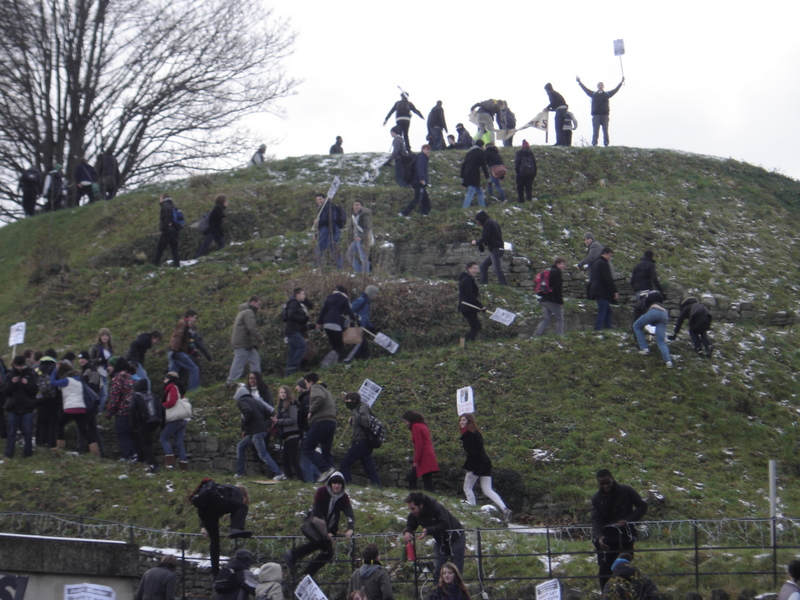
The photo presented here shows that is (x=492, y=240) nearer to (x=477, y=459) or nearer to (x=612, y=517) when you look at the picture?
(x=477, y=459)

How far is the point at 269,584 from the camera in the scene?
371 inches

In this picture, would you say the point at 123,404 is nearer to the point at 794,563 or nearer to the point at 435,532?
the point at 435,532

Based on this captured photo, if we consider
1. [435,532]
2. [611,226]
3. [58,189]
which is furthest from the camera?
[58,189]

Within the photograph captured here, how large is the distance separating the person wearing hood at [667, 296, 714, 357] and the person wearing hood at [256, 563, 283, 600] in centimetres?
995

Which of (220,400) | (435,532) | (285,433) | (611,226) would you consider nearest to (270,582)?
(435,532)

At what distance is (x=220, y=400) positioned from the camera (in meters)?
16.5

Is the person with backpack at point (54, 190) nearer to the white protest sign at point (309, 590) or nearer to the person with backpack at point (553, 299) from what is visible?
the person with backpack at point (553, 299)

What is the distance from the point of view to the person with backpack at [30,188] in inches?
1128

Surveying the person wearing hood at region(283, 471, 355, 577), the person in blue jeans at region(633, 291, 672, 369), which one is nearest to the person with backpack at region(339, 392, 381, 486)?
the person wearing hood at region(283, 471, 355, 577)

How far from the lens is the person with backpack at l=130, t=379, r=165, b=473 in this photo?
1434 centimetres

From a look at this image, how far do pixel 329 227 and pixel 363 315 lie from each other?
3.18 meters

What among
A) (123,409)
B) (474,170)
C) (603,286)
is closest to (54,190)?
(474,170)

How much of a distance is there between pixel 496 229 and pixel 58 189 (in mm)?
15591

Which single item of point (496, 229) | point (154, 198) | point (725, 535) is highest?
point (154, 198)
